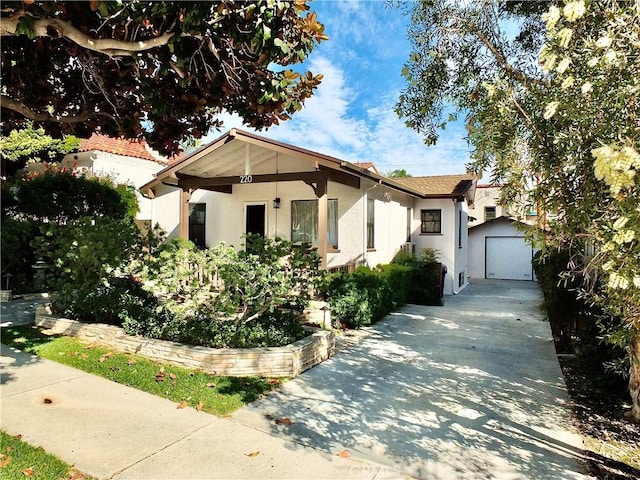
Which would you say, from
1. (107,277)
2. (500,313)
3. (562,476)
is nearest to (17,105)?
(107,277)

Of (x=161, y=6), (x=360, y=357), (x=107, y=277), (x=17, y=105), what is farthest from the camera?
(x=107, y=277)

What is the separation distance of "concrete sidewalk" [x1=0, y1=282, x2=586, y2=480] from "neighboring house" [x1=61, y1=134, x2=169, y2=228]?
38.9 ft

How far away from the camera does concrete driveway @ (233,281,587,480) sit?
3.62 m

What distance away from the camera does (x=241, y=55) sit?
4305mm

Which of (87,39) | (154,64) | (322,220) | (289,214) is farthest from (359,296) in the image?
(87,39)

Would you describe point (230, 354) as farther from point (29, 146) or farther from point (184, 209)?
point (29, 146)

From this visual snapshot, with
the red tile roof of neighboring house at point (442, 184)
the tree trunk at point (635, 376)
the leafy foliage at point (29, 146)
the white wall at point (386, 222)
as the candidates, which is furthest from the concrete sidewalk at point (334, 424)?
the red tile roof of neighboring house at point (442, 184)

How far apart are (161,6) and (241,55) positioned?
1.30m

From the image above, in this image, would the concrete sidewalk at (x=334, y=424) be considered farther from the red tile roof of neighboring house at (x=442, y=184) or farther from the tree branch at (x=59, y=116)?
the red tile roof of neighboring house at (x=442, y=184)

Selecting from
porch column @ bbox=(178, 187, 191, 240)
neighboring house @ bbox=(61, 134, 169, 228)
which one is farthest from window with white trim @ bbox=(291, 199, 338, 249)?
neighboring house @ bbox=(61, 134, 169, 228)

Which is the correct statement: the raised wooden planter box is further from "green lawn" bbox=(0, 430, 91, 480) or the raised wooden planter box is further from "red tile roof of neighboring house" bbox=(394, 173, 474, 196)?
"red tile roof of neighboring house" bbox=(394, 173, 474, 196)

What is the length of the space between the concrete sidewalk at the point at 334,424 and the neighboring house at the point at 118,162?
38.9ft

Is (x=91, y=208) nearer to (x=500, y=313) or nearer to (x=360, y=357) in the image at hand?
(x=360, y=357)

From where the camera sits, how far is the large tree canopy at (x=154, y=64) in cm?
331
